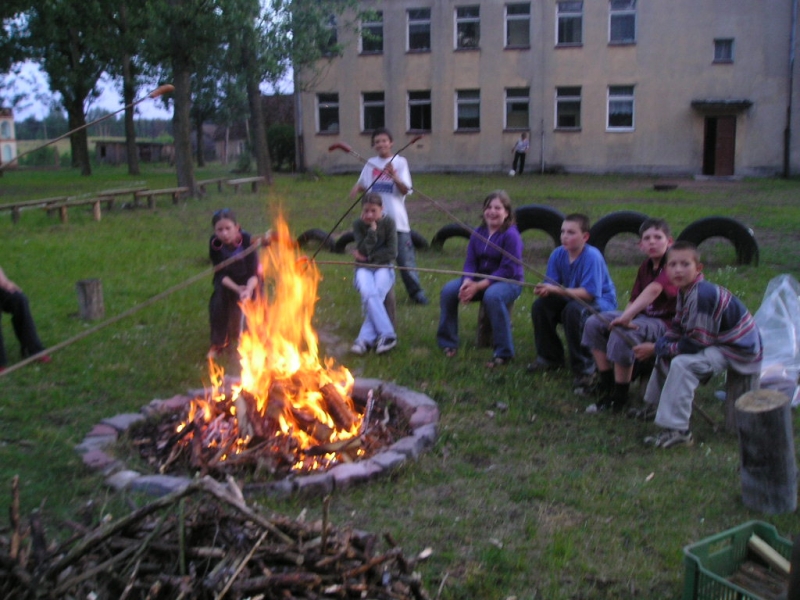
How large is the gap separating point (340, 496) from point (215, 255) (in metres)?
3.05

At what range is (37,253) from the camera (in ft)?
39.3

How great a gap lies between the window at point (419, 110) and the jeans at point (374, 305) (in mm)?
24858

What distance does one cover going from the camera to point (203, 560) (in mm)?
3172

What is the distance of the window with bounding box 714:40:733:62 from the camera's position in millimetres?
28391

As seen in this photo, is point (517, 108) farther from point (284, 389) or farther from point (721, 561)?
point (721, 561)

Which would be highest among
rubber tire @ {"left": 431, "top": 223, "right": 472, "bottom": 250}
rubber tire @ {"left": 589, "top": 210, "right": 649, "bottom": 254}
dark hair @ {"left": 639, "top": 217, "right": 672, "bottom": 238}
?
dark hair @ {"left": 639, "top": 217, "right": 672, "bottom": 238}

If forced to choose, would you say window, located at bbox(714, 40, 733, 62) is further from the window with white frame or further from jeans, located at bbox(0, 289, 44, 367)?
jeans, located at bbox(0, 289, 44, 367)

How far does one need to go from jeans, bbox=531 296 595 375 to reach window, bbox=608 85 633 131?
24749 millimetres

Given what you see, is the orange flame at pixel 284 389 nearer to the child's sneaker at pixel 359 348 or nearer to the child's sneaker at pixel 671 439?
the child's sneaker at pixel 359 348

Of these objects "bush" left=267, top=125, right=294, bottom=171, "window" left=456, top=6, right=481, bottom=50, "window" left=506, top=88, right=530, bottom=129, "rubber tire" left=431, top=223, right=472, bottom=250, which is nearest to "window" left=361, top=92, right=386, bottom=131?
"window" left=456, top=6, right=481, bottom=50

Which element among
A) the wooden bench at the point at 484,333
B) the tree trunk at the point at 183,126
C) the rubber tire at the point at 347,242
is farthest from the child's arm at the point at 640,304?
the tree trunk at the point at 183,126

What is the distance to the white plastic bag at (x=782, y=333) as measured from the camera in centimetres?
567

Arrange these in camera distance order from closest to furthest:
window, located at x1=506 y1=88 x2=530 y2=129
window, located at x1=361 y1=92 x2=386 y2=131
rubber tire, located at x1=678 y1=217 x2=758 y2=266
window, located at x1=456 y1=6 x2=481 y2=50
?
rubber tire, located at x1=678 y1=217 x2=758 y2=266 < window, located at x1=456 y1=6 x2=481 y2=50 < window, located at x1=506 y1=88 x2=530 y2=129 < window, located at x1=361 y1=92 x2=386 y2=131

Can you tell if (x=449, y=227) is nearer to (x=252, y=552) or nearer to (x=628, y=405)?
(x=628, y=405)
